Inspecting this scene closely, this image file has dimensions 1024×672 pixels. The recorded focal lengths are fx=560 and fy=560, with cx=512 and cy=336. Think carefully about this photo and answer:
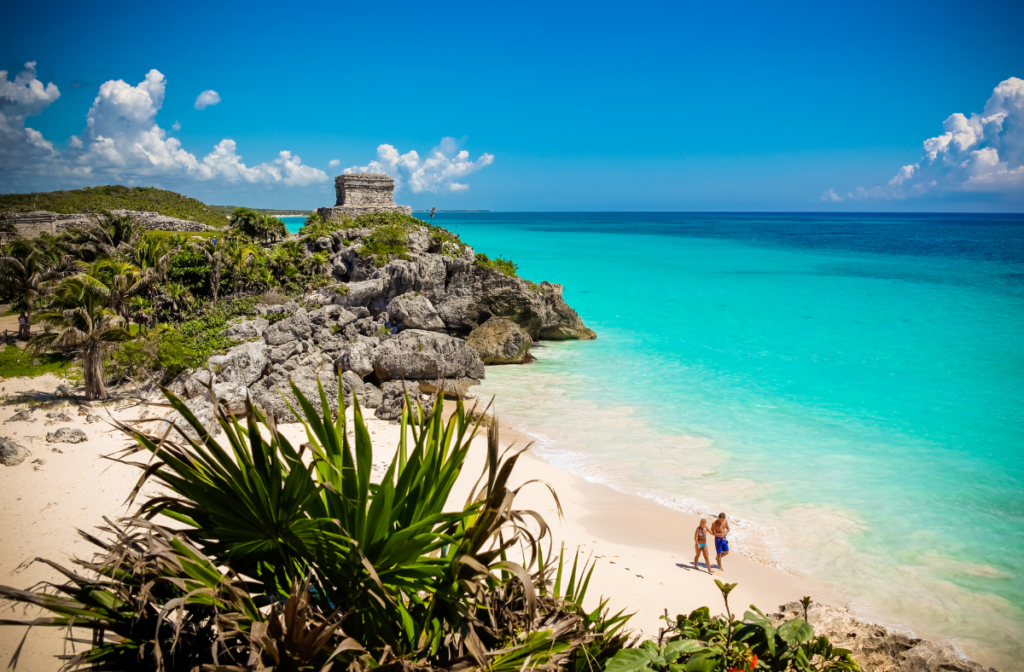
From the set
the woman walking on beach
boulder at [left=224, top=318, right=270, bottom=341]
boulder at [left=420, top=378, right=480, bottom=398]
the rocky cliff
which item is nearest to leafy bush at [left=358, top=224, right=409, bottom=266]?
the rocky cliff

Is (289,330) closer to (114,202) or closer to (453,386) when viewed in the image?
(453,386)

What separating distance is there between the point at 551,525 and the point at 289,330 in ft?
28.8

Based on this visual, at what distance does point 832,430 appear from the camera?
11461 mm

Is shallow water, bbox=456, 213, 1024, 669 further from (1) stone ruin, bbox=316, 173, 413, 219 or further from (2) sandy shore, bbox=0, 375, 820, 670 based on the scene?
(1) stone ruin, bbox=316, 173, 413, 219

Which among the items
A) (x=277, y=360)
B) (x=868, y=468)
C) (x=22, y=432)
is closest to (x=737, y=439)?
(x=868, y=468)

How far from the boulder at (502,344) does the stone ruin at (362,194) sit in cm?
1305

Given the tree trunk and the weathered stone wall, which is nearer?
the tree trunk

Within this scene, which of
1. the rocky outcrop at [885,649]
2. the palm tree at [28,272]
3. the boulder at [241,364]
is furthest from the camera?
the palm tree at [28,272]

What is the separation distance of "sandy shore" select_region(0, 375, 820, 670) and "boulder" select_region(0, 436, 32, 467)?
11 centimetres

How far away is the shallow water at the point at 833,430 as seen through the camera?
694 cm

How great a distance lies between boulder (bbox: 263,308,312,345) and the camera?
1291 centimetres

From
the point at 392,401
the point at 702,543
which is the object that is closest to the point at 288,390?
the point at 392,401

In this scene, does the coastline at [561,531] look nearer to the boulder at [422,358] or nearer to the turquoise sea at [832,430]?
A: the turquoise sea at [832,430]

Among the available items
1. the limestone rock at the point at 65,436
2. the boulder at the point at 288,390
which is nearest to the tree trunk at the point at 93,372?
the limestone rock at the point at 65,436
